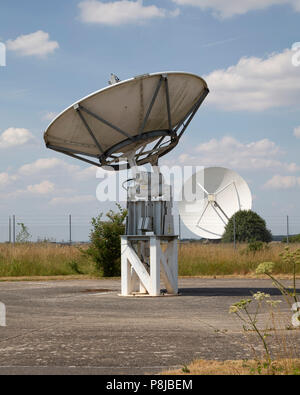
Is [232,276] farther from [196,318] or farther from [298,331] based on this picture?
[298,331]

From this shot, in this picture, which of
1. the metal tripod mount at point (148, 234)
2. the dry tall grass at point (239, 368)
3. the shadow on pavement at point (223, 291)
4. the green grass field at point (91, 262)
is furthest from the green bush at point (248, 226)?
the dry tall grass at point (239, 368)

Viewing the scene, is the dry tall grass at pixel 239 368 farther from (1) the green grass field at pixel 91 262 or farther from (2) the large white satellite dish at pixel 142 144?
(1) the green grass field at pixel 91 262

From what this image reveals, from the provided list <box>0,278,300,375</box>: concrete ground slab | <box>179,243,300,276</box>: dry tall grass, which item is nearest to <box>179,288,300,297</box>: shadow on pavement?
<box>0,278,300,375</box>: concrete ground slab

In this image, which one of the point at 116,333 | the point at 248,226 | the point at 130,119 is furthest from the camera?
the point at 248,226

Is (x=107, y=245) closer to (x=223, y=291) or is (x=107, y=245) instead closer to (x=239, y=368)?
(x=223, y=291)

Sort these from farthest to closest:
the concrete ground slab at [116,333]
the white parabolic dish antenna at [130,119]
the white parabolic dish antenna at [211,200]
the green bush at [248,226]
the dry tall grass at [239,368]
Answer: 1. the green bush at [248,226]
2. the white parabolic dish antenna at [211,200]
3. the white parabolic dish antenna at [130,119]
4. the concrete ground slab at [116,333]
5. the dry tall grass at [239,368]

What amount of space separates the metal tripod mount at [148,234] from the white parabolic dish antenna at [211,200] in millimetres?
23454

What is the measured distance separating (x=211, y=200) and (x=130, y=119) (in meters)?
25.6

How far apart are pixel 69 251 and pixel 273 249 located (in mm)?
9904

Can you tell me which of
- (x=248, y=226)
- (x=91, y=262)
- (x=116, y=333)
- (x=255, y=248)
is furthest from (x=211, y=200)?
(x=116, y=333)

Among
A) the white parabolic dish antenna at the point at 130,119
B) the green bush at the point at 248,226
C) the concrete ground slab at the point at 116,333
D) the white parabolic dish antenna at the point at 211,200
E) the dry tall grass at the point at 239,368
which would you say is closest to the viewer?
the dry tall grass at the point at 239,368

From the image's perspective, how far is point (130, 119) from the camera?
624 inches

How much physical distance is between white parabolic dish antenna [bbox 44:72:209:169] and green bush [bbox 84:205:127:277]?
839 cm

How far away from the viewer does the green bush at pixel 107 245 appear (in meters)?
25.5
